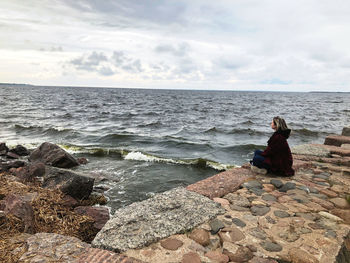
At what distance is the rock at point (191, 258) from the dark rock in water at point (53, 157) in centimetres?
863

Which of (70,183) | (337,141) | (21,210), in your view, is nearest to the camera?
(21,210)

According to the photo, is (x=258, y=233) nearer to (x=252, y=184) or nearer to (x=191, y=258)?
(x=191, y=258)

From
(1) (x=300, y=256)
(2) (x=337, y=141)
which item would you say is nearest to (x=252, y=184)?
(1) (x=300, y=256)

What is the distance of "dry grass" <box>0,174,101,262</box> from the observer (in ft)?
9.25

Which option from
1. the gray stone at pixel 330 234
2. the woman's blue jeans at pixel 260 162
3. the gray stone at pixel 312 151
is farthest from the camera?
the gray stone at pixel 312 151

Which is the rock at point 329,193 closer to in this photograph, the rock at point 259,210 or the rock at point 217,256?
the rock at point 259,210

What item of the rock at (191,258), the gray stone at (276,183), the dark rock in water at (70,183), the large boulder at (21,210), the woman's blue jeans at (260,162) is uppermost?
the woman's blue jeans at (260,162)

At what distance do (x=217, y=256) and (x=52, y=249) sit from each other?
1873mm

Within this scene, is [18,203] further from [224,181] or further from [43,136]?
[43,136]

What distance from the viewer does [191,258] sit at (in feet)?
8.59

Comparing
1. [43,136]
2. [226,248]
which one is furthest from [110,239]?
[43,136]

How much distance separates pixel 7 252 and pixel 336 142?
10034 mm

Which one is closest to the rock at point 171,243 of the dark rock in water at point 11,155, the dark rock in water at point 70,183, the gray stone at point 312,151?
the dark rock in water at point 70,183

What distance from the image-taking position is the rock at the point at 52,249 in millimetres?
2541
